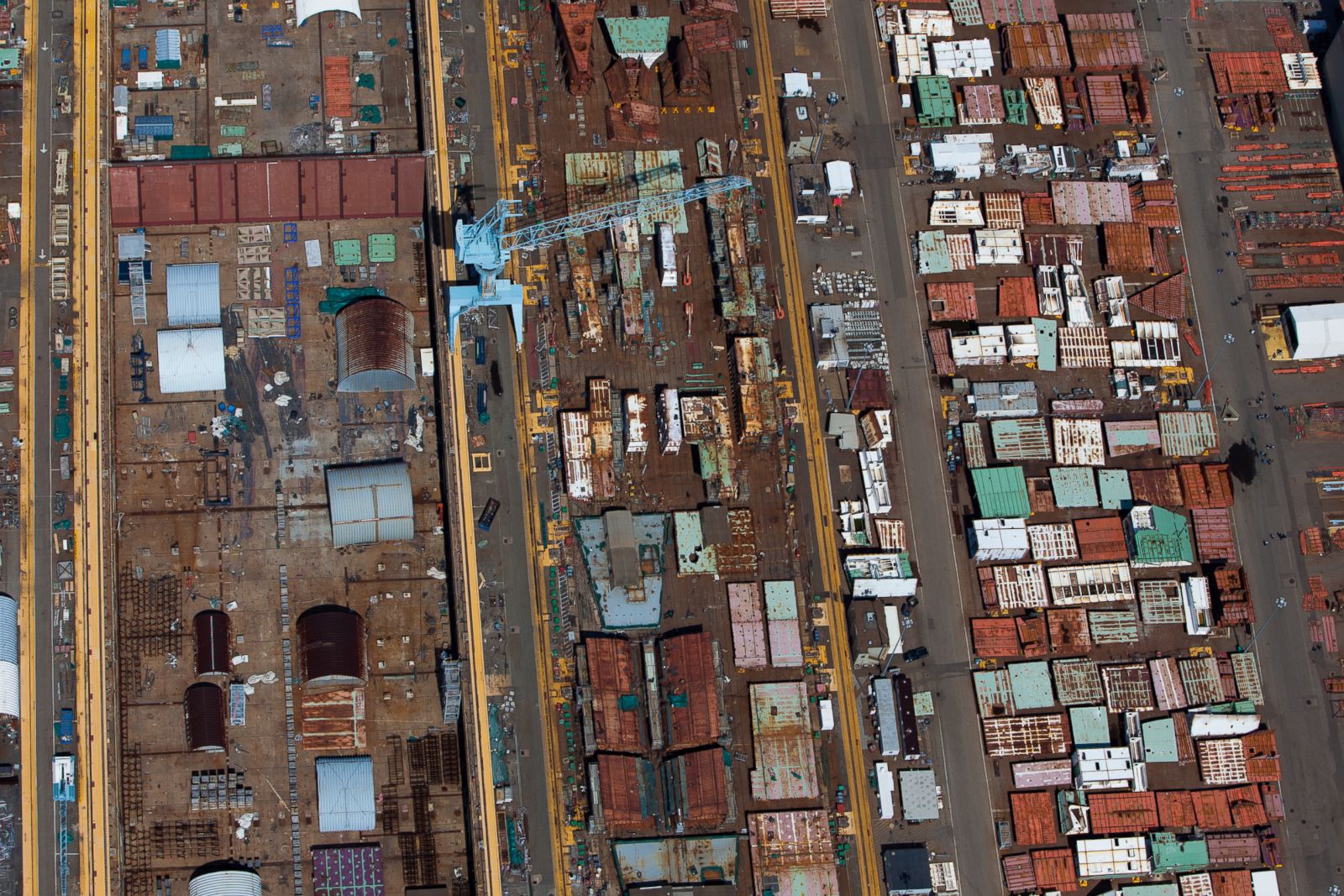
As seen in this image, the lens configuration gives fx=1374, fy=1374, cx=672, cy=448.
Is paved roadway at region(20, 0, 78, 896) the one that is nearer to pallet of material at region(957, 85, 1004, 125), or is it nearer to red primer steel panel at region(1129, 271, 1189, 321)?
pallet of material at region(957, 85, 1004, 125)

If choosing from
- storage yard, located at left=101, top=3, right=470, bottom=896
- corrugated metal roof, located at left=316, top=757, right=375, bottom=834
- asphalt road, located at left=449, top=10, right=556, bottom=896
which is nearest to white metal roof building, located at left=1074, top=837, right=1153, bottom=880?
asphalt road, located at left=449, top=10, right=556, bottom=896

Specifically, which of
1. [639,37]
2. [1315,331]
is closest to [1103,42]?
[1315,331]

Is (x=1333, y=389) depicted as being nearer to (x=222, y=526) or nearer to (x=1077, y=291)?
(x=1077, y=291)

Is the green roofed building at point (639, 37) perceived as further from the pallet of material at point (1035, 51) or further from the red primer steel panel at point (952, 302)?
the red primer steel panel at point (952, 302)

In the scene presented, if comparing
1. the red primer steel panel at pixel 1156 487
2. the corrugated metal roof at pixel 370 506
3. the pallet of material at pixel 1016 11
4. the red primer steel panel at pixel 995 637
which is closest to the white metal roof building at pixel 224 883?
the corrugated metal roof at pixel 370 506

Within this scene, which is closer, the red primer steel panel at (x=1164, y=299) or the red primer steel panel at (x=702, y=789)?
the red primer steel panel at (x=702, y=789)

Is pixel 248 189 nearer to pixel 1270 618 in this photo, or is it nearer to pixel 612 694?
pixel 612 694
